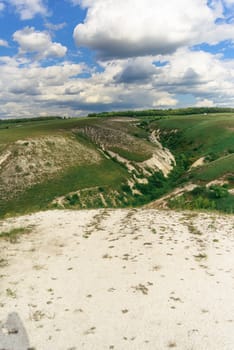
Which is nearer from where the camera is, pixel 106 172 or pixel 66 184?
pixel 66 184

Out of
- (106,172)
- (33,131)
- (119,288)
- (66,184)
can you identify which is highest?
(33,131)

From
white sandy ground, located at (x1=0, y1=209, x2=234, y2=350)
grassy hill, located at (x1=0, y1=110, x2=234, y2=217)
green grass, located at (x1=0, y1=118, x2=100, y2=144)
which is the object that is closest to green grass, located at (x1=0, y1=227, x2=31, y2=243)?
white sandy ground, located at (x1=0, y1=209, x2=234, y2=350)

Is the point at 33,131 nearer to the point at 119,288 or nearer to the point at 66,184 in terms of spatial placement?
the point at 66,184

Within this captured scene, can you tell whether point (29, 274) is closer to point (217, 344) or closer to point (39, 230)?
point (39, 230)

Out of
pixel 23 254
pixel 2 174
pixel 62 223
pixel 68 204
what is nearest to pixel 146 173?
pixel 68 204

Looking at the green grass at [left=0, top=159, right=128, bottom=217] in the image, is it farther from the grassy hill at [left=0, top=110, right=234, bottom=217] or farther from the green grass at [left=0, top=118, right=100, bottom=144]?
the green grass at [left=0, top=118, right=100, bottom=144]

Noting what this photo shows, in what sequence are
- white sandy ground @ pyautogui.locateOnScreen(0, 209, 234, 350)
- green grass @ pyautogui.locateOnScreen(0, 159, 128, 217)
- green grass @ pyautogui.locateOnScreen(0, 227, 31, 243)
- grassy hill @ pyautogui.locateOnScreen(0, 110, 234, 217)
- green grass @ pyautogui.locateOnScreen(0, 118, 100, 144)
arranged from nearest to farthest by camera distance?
1. white sandy ground @ pyautogui.locateOnScreen(0, 209, 234, 350)
2. green grass @ pyautogui.locateOnScreen(0, 227, 31, 243)
3. green grass @ pyautogui.locateOnScreen(0, 159, 128, 217)
4. grassy hill @ pyautogui.locateOnScreen(0, 110, 234, 217)
5. green grass @ pyautogui.locateOnScreen(0, 118, 100, 144)

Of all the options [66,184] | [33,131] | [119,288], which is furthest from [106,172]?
[119,288]
